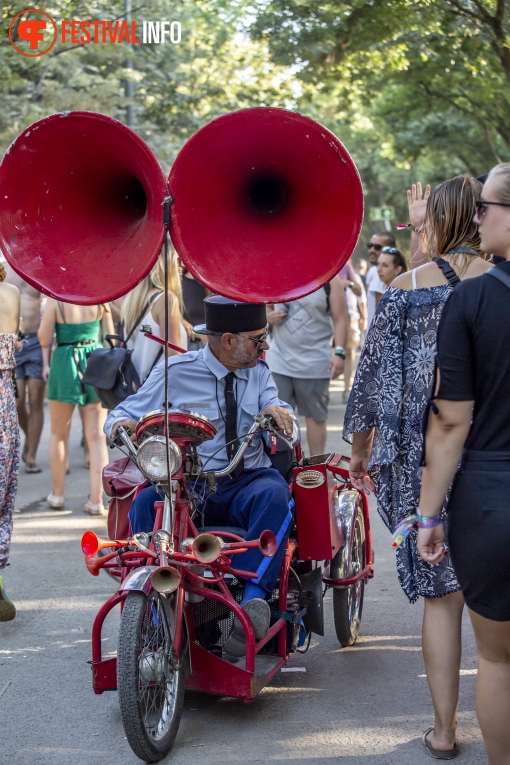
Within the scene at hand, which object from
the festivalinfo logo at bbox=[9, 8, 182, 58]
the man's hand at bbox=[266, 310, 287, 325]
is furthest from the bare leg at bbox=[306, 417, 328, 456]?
the festivalinfo logo at bbox=[9, 8, 182, 58]

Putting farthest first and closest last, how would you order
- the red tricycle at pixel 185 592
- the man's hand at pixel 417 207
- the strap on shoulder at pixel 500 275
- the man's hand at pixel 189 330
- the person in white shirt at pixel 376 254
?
1. the person in white shirt at pixel 376 254
2. the man's hand at pixel 189 330
3. the man's hand at pixel 417 207
4. the red tricycle at pixel 185 592
5. the strap on shoulder at pixel 500 275

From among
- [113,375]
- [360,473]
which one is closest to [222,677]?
[360,473]

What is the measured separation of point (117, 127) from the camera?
362cm

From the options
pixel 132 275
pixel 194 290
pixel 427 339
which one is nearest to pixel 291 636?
pixel 427 339

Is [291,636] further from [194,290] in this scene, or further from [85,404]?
[194,290]

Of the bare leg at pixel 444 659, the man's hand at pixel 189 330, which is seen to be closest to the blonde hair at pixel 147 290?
the man's hand at pixel 189 330

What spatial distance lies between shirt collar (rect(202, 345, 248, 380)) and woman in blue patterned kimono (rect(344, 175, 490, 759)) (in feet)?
2.84

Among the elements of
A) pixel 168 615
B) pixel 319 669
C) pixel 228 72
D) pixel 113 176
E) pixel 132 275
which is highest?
pixel 228 72

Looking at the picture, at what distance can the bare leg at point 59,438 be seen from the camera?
8.09 m

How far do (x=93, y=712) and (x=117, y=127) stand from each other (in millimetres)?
2453

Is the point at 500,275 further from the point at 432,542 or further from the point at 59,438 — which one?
the point at 59,438

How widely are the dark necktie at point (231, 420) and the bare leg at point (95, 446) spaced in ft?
11.5

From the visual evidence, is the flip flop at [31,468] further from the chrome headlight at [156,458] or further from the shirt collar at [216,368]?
the chrome headlight at [156,458]

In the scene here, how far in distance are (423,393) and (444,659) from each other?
1.00 meters
